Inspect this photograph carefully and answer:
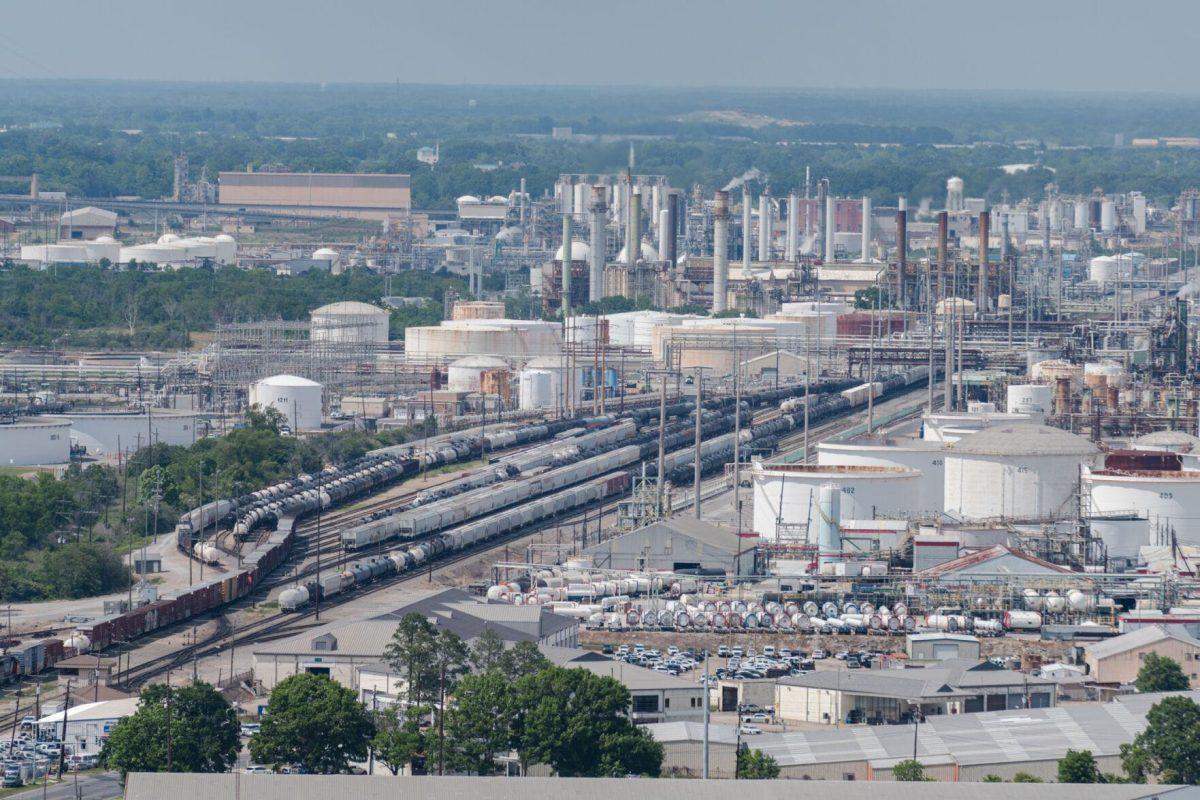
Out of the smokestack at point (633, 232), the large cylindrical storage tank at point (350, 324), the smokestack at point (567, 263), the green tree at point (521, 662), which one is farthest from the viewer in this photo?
the smokestack at point (633, 232)

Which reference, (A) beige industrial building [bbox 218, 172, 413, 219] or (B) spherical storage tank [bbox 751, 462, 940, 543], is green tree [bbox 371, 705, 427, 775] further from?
(A) beige industrial building [bbox 218, 172, 413, 219]

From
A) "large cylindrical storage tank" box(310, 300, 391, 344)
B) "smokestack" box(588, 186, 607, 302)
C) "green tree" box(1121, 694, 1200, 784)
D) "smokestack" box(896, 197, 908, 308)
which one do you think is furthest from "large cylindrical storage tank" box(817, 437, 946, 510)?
"smokestack" box(588, 186, 607, 302)

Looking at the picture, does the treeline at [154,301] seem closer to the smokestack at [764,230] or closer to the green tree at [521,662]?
the smokestack at [764,230]

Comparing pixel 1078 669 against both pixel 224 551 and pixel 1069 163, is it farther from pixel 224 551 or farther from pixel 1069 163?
pixel 1069 163

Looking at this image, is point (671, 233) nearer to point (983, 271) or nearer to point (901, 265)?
point (901, 265)

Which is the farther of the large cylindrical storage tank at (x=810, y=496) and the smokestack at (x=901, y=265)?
the smokestack at (x=901, y=265)

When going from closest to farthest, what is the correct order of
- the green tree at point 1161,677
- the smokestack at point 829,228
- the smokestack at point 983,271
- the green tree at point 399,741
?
the green tree at point 399,741, the green tree at point 1161,677, the smokestack at point 983,271, the smokestack at point 829,228

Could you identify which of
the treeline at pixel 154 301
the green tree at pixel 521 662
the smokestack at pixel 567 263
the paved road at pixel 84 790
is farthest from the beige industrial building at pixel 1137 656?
the smokestack at pixel 567 263

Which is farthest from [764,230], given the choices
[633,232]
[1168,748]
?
[1168,748]
